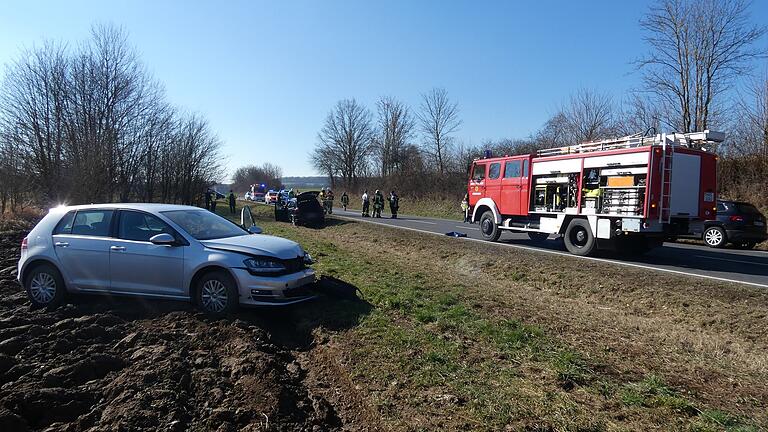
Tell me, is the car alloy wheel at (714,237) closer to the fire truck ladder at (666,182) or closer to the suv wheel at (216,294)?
the fire truck ladder at (666,182)

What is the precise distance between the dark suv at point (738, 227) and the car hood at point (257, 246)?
1433 centimetres

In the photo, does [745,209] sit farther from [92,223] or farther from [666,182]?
[92,223]

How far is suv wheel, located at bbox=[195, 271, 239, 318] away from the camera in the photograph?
6797 mm

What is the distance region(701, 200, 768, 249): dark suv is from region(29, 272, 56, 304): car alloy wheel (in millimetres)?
17450

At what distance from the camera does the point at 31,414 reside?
4027 millimetres

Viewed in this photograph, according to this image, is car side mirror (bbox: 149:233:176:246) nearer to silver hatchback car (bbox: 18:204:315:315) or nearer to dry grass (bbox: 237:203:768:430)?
silver hatchback car (bbox: 18:204:315:315)

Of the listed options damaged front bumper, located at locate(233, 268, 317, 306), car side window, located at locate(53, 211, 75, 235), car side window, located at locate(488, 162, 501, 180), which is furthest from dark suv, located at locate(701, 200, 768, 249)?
car side window, located at locate(53, 211, 75, 235)

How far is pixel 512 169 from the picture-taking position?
1609cm

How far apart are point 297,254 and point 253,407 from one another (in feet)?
11.4

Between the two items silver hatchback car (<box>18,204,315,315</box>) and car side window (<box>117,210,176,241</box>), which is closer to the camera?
silver hatchback car (<box>18,204,315,315</box>)

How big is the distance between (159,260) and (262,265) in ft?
5.07

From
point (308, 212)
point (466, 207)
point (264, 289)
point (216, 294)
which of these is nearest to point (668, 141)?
point (264, 289)

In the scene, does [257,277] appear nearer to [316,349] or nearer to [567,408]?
[316,349]

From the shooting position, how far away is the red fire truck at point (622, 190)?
38.6 feet
